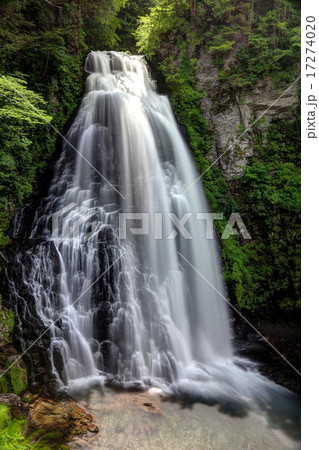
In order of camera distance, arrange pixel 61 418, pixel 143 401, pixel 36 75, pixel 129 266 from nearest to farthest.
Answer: pixel 61 418 < pixel 143 401 < pixel 129 266 < pixel 36 75

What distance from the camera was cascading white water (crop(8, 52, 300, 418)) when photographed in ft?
19.8

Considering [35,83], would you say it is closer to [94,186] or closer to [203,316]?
[94,186]

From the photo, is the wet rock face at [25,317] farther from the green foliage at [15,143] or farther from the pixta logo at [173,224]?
the pixta logo at [173,224]

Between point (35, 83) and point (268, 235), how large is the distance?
9.71m

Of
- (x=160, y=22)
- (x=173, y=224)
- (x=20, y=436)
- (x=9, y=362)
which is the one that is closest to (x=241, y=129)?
(x=173, y=224)

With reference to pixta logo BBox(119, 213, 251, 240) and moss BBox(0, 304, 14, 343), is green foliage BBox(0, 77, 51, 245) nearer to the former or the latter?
moss BBox(0, 304, 14, 343)

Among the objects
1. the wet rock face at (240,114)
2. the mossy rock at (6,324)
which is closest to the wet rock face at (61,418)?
the mossy rock at (6,324)

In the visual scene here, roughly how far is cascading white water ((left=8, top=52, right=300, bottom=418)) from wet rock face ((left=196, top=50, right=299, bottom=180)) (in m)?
1.63

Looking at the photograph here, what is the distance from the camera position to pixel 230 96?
10789 mm

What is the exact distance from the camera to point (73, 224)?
711cm

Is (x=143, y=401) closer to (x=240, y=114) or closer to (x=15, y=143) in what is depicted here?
(x=15, y=143)

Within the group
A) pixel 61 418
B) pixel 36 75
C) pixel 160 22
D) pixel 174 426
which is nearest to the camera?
pixel 61 418

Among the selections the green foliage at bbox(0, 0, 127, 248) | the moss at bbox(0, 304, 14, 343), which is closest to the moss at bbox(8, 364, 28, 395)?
the moss at bbox(0, 304, 14, 343)

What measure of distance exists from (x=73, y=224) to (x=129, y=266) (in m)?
1.87
